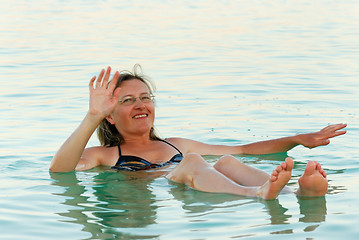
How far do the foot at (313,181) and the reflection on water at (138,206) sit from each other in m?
0.06

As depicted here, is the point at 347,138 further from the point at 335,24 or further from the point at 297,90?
the point at 335,24

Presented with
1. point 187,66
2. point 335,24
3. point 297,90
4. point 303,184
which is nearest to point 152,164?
point 303,184

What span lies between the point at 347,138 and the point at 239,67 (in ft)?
15.7

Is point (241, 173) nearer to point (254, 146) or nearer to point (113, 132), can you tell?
point (254, 146)

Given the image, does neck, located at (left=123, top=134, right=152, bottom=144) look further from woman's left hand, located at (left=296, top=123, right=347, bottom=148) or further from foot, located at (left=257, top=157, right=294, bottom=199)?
foot, located at (left=257, top=157, right=294, bottom=199)

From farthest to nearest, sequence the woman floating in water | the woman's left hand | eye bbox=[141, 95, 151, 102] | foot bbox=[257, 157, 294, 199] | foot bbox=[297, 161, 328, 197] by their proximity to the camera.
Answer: eye bbox=[141, 95, 151, 102] < the woman's left hand < the woman floating in water < foot bbox=[297, 161, 328, 197] < foot bbox=[257, 157, 294, 199]

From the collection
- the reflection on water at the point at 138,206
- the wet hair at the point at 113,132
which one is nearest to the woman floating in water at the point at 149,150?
the wet hair at the point at 113,132

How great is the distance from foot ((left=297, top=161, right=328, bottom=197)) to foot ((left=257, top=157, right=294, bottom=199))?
19 cm

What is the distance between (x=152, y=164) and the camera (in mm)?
6199

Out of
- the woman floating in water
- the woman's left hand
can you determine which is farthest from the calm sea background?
the woman's left hand

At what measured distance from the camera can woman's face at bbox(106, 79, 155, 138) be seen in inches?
249

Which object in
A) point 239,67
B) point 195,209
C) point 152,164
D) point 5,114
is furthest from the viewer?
point 239,67

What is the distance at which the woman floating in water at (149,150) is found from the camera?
16.6 feet

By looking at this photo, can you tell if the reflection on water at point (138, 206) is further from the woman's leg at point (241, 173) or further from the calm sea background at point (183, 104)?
the woman's leg at point (241, 173)
